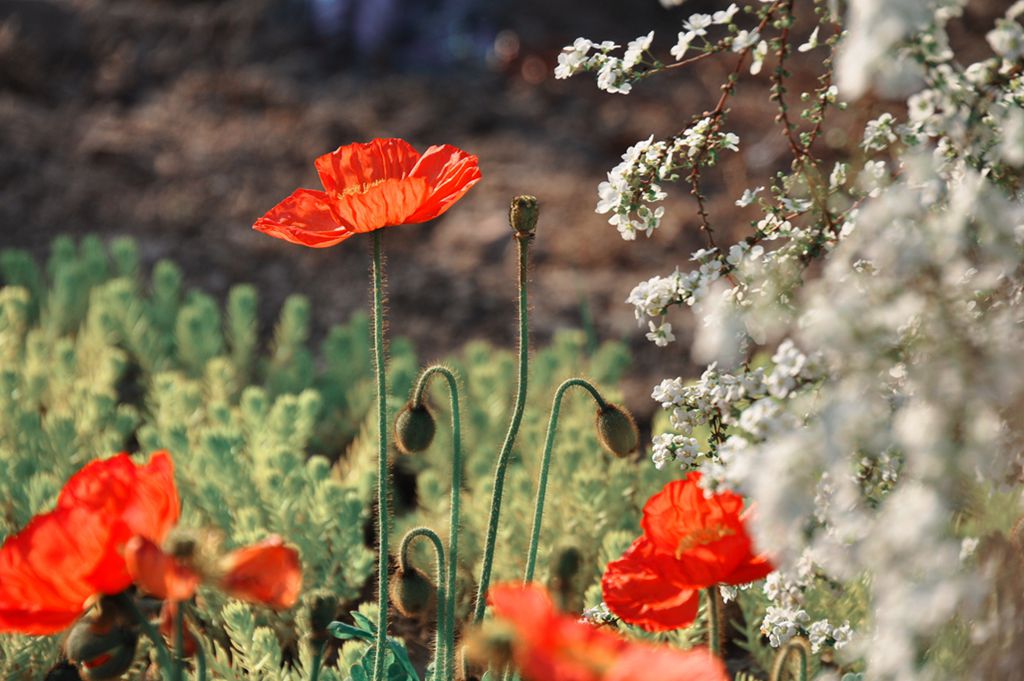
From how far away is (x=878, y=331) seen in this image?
0.97m

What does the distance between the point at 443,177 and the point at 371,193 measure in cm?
13

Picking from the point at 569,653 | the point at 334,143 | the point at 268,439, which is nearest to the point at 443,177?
the point at 569,653

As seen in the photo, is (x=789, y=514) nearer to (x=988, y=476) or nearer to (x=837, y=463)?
(x=837, y=463)

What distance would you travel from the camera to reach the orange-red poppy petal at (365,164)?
1497 millimetres

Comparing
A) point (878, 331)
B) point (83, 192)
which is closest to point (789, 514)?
point (878, 331)

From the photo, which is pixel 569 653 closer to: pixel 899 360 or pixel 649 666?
pixel 649 666

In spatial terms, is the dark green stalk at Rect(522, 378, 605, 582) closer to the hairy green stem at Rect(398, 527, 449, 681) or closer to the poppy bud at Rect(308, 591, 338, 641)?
the hairy green stem at Rect(398, 527, 449, 681)

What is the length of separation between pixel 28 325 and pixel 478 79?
355 centimetres

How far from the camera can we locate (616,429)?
58.7 inches

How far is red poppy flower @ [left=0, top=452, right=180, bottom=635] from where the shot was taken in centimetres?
104

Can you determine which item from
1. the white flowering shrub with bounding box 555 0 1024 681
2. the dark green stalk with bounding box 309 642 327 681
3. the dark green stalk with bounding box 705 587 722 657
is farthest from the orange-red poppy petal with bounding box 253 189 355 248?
the dark green stalk with bounding box 705 587 722 657

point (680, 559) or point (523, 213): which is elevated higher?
point (523, 213)

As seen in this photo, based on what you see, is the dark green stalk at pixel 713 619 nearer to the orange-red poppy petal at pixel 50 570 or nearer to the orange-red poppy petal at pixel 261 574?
the orange-red poppy petal at pixel 261 574

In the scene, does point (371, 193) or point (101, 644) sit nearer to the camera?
point (101, 644)
